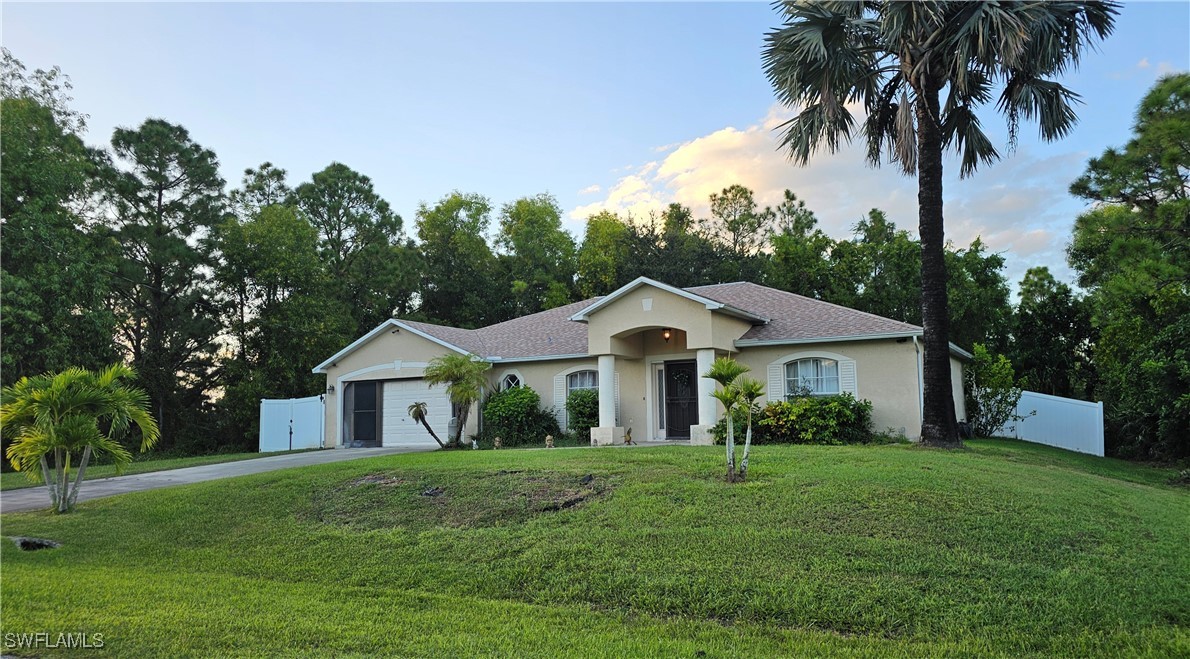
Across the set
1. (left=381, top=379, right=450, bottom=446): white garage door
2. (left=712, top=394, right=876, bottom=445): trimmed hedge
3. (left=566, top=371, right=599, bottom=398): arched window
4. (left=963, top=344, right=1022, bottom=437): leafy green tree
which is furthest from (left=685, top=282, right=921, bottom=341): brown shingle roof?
(left=381, top=379, right=450, bottom=446): white garage door

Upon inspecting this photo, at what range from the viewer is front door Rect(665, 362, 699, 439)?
19.5m

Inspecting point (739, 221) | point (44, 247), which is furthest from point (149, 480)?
point (739, 221)

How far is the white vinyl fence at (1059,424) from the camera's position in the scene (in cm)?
2009

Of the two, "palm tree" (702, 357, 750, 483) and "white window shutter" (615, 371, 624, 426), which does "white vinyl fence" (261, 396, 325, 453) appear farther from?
"palm tree" (702, 357, 750, 483)

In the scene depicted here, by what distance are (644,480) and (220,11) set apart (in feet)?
38.4

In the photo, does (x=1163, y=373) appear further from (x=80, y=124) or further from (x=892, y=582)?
(x=80, y=124)

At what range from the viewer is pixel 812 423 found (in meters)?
16.1

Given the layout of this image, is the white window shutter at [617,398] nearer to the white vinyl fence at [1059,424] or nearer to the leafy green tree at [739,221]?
the white vinyl fence at [1059,424]

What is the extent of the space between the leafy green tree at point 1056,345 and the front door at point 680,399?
13.8 m

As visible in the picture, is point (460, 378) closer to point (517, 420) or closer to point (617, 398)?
point (517, 420)

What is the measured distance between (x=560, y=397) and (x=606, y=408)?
2.32 meters

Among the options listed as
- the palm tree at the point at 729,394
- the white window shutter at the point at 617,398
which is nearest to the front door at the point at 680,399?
the white window shutter at the point at 617,398

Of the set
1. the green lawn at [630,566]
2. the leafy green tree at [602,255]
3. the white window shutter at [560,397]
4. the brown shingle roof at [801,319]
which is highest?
the leafy green tree at [602,255]

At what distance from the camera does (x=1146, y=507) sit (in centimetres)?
980
